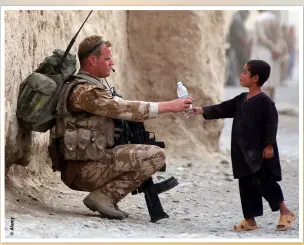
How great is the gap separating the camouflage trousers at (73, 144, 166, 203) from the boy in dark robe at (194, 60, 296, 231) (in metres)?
0.42

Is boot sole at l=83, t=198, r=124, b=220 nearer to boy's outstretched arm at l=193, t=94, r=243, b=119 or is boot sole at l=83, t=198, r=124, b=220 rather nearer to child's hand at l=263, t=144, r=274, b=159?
boy's outstretched arm at l=193, t=94, r=243, b=119

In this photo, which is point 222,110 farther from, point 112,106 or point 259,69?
point 112,106

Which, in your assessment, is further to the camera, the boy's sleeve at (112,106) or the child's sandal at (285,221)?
the child's sandal at (285,221)

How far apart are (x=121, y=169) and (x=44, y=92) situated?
25.4 inches

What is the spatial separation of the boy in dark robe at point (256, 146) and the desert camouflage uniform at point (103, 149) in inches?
17.7

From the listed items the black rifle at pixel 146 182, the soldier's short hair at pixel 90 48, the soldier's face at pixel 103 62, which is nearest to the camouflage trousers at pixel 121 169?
the black rifle at pixel 146 182

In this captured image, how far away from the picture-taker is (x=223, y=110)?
5.50 meters

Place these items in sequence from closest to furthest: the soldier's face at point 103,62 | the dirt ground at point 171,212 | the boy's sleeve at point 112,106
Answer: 1. the dirt ground at point 171,212
2. the boy's sleeve at point 112,106
3. the soldier's face at point 103,62

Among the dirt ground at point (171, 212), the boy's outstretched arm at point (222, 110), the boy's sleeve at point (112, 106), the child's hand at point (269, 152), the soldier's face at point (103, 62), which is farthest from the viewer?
the boy's outstretched arm at point (222, 110)

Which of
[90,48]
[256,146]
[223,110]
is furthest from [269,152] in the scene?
[90,48]

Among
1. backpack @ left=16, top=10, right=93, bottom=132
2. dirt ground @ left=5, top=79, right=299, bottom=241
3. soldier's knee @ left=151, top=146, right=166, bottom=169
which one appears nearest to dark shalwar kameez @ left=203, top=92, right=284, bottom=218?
dirt ground @ left=5, top=79, right=299, bottom=241

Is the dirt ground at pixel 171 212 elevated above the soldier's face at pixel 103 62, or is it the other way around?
the soldier's face at pixel 103 62

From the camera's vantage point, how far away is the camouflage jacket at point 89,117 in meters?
5.17

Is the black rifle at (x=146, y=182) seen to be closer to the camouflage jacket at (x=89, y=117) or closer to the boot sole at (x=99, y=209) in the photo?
the camouflage jacket at (x=89, y=117)
